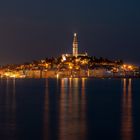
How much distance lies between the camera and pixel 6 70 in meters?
149

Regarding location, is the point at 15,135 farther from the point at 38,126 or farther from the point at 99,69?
the point at 99,69

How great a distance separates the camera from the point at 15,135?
74.4 feet

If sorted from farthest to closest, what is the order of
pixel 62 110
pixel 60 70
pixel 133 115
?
pixel 60 70 < pixel 62 110 < pixel 133 115

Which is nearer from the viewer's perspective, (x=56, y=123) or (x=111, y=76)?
(x=56, y=123)

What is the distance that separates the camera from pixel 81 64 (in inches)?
5694

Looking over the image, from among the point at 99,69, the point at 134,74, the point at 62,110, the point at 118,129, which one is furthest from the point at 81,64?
the point at 118,129

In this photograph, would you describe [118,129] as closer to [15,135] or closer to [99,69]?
[15,135]

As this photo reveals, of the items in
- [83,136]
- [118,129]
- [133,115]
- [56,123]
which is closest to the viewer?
[83,136]

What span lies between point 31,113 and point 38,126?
6093 mm

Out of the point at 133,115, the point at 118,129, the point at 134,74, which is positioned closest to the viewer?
the point at 118,129

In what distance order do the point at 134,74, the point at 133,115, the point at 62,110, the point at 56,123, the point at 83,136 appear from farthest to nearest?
the point at 134,74 → the point at 62,110 → the point at 133,115 → the point at 56,123 → the point at 83,136

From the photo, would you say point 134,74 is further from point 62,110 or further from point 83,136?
point 83,136

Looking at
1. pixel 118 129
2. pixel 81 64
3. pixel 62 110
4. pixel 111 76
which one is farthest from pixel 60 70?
pixel 118 129

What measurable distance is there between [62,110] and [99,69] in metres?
115
